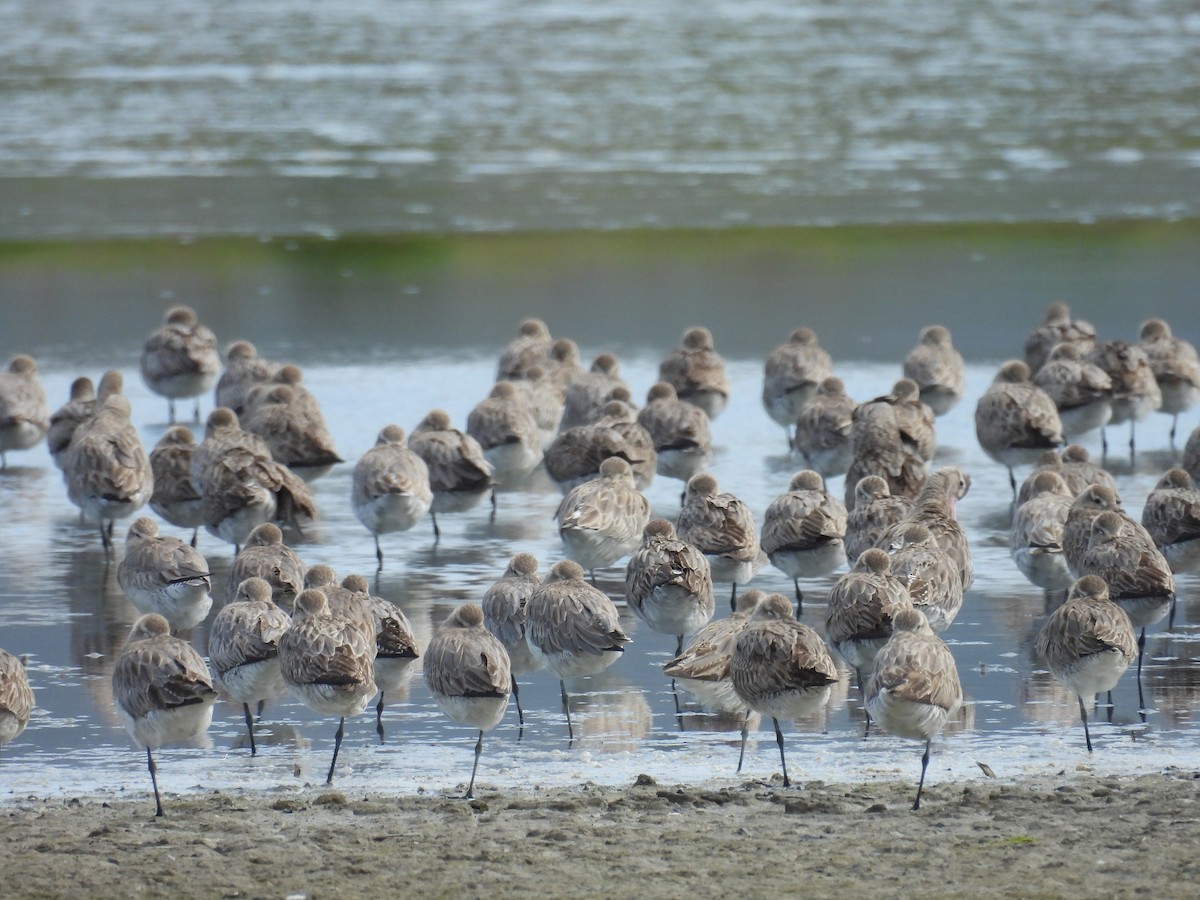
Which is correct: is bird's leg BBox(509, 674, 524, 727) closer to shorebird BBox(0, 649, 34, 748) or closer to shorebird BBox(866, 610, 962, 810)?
shorebird BBox(866, 610, 962, 810)

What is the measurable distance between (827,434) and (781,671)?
20.9 ft

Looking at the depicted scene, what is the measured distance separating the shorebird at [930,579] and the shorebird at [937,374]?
616cm

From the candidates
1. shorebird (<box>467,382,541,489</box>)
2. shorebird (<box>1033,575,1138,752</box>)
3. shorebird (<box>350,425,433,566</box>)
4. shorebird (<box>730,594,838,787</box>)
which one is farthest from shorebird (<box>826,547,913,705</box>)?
shorebird (<box>467,382,541,489</box>)

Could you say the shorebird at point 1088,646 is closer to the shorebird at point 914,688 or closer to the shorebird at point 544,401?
the shorebird at point 914,688

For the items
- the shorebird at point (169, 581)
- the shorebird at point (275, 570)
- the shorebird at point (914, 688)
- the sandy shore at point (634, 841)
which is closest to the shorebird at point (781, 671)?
the shorebird at point (914, 688)

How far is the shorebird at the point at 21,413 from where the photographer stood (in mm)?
16328

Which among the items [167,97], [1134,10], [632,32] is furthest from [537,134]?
[1134,10]

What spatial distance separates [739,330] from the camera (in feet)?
73.4

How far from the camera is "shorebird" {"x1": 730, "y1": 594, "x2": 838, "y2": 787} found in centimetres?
920

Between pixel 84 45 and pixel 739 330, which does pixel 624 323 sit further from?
pixel 84 45

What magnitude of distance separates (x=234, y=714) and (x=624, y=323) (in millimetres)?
12936

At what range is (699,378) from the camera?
17312 millimetres

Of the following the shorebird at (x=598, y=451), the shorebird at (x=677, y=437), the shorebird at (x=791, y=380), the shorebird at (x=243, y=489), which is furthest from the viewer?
the shorebird at (x=791, y=380)

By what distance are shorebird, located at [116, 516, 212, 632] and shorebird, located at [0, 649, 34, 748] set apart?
2254 millimetres
